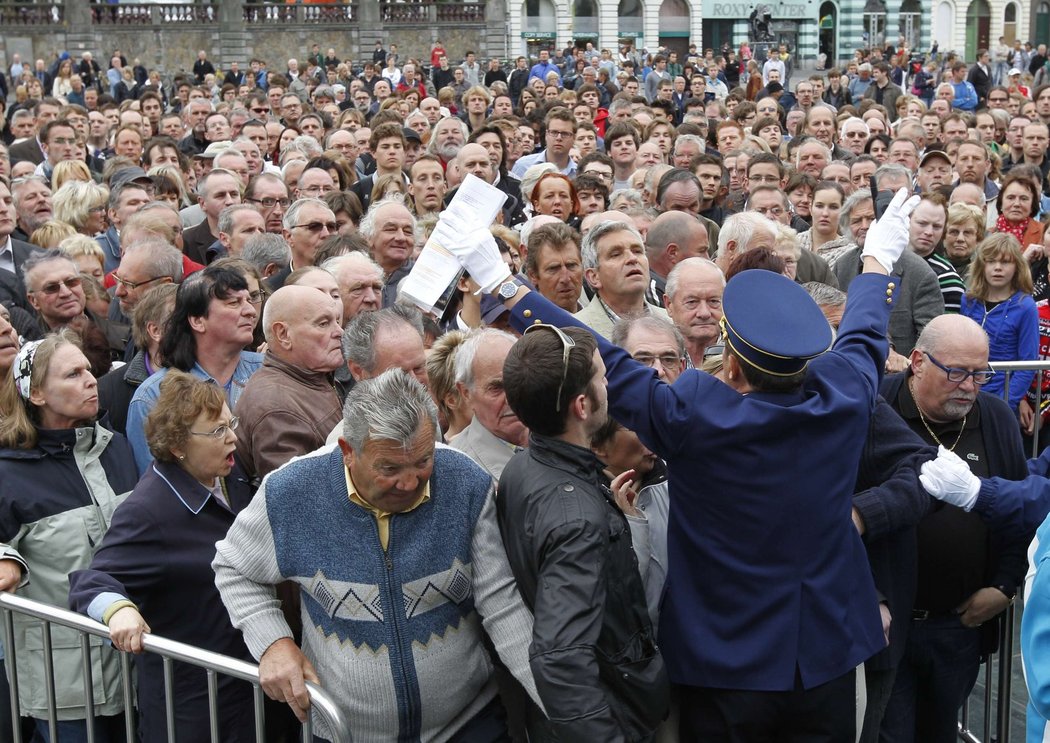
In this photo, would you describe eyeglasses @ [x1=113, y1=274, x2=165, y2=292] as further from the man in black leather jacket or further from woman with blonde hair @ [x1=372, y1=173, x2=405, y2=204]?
the man in black leather jacket

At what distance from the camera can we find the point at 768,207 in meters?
7.68

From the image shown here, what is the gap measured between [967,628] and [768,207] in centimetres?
380

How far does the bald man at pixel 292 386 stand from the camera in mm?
4238

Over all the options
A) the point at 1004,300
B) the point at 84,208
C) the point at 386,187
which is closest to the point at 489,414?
the point at 1004,300

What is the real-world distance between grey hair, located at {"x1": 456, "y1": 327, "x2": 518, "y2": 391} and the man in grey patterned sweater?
2.01 feet

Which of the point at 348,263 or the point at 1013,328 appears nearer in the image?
the point at 348,263

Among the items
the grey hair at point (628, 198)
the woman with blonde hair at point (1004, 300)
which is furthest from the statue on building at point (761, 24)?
the woman with blonde hair at point (1004, 300)

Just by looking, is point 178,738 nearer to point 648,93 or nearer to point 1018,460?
point 1018,460

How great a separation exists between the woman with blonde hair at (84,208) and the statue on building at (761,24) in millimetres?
46885

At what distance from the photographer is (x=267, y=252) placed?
6.94 m

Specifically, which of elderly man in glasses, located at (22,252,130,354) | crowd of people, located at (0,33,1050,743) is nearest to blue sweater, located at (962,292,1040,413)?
crowd of people, located at (0,33,1050,743)

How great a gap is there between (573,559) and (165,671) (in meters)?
1.28

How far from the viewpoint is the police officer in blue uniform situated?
129 inches

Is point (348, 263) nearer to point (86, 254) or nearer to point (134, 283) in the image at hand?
point (134, 283)
